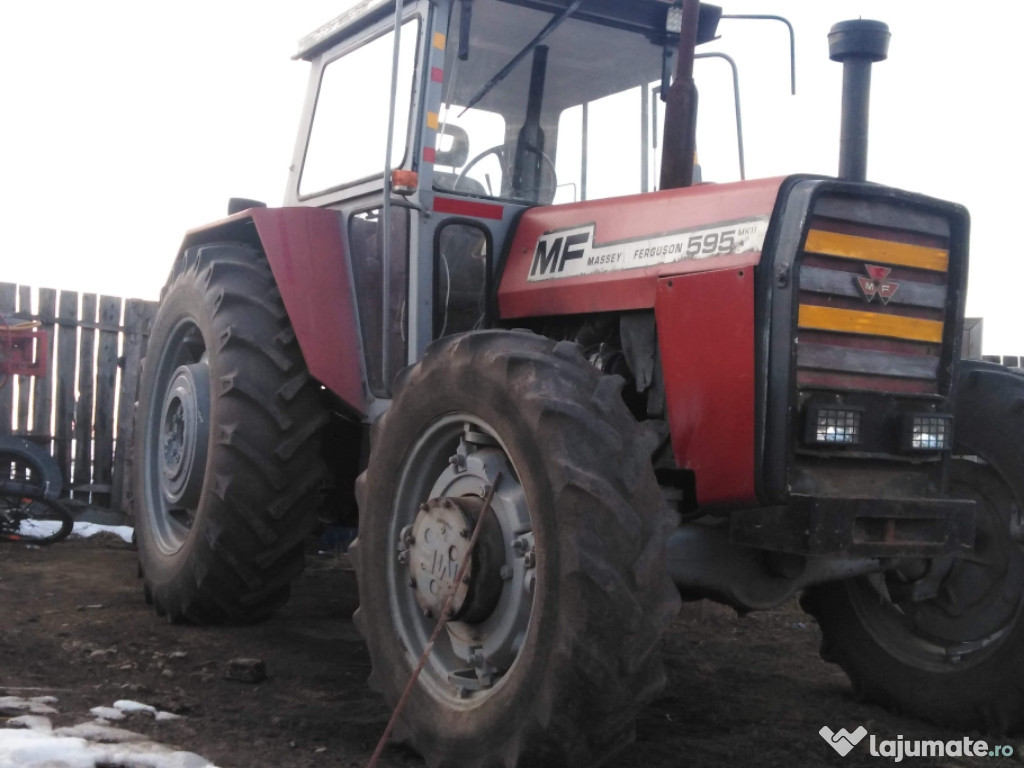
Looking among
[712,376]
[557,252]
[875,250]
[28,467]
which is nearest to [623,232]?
[557,252]

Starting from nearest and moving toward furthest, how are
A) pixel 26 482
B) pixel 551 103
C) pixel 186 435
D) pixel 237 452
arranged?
pixel 237 452 → pixel 551 103 → pixel 186 435 → pixel 26 482

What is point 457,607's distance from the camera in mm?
3561

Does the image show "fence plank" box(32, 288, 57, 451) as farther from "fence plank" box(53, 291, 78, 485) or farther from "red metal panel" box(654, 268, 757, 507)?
"red metal panel" box(654, 268, 757, 507)

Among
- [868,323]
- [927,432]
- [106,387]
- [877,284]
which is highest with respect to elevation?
[877,284]

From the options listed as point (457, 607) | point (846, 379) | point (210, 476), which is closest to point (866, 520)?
point (846, 379)

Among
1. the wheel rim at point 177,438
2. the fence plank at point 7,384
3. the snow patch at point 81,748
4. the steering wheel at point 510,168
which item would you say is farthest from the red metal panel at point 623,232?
the fence plank at point 7,384

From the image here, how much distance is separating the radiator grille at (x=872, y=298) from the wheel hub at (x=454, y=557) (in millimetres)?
1121

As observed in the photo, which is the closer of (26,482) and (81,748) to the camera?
(81,748)

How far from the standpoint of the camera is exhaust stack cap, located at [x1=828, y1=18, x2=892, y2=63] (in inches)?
156

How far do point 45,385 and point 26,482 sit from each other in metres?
1.44

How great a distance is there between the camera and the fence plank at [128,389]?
33.3ft

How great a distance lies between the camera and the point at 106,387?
10.3 meters

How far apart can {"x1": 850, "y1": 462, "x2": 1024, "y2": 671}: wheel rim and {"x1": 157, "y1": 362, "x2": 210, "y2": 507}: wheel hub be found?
9.87 feet

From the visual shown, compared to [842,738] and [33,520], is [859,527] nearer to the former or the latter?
[842,738]
